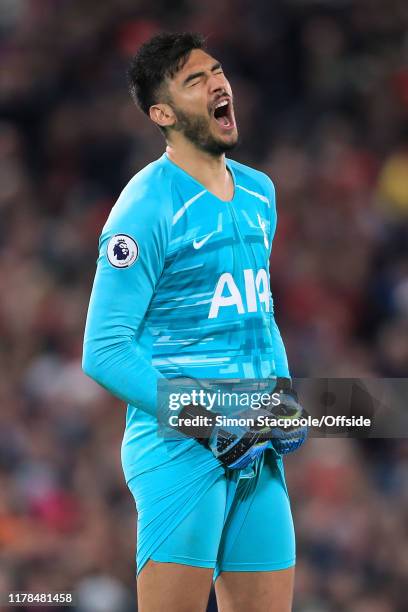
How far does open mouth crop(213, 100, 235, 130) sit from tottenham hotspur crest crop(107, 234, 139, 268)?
44 centimetres

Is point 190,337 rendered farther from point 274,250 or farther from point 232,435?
point 274,250

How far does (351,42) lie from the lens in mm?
7090

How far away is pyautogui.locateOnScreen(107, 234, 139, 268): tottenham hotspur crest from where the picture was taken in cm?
267

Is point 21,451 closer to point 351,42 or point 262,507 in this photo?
point 262,507

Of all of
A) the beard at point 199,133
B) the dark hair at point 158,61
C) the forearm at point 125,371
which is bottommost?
the forearm at point 125,371

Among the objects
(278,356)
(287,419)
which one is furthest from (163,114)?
(287,419)

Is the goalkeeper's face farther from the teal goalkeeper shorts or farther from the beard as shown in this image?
the teal goalkeeper shorts

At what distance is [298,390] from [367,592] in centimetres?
244

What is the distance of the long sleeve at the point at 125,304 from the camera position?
266 centimetres

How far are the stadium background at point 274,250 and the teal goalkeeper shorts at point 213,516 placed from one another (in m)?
2.15

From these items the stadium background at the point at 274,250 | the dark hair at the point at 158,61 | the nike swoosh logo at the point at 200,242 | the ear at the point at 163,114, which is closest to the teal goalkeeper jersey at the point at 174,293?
the nike swoosh logo at the point at 200,242

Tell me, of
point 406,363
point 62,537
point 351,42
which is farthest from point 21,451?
point 351,42

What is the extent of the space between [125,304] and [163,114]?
0.57 metres

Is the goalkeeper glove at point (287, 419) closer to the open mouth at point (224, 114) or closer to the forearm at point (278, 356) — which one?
the forearm at point (278, 356)
